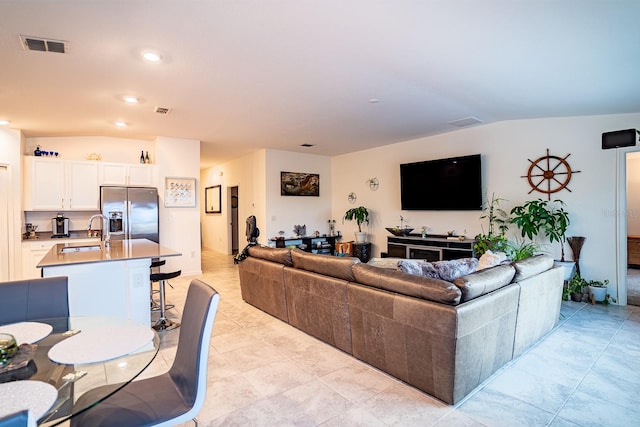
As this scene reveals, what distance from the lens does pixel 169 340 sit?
3244 mm

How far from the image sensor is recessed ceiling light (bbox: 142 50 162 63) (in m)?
2.69

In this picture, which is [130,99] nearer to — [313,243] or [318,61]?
[318,61]

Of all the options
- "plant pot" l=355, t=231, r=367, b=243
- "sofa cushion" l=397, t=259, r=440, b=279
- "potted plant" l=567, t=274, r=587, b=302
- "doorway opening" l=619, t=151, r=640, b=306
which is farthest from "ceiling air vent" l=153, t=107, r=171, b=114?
"doorway opening" l=619, t=151, r=640, b=306

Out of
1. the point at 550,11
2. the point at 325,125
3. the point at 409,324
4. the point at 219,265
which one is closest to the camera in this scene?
the point at 550,11

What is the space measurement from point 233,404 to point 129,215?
4.56 metres

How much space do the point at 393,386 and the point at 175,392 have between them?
1552 millimetres

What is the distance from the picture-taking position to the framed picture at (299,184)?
752 cm

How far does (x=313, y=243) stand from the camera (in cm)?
779

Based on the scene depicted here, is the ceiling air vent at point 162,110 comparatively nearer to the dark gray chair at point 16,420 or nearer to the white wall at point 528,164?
the dark gray chair at point 16,420

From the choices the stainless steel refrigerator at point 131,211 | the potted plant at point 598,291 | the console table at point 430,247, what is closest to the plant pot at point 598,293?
the potted plant at point 598,291

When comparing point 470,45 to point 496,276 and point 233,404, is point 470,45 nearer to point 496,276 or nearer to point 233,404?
point 496,276

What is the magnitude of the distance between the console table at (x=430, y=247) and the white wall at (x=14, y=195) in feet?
20.6

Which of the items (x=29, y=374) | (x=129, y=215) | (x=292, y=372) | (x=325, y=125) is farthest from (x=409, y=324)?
(x=129, y=215)

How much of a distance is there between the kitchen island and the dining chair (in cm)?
164
